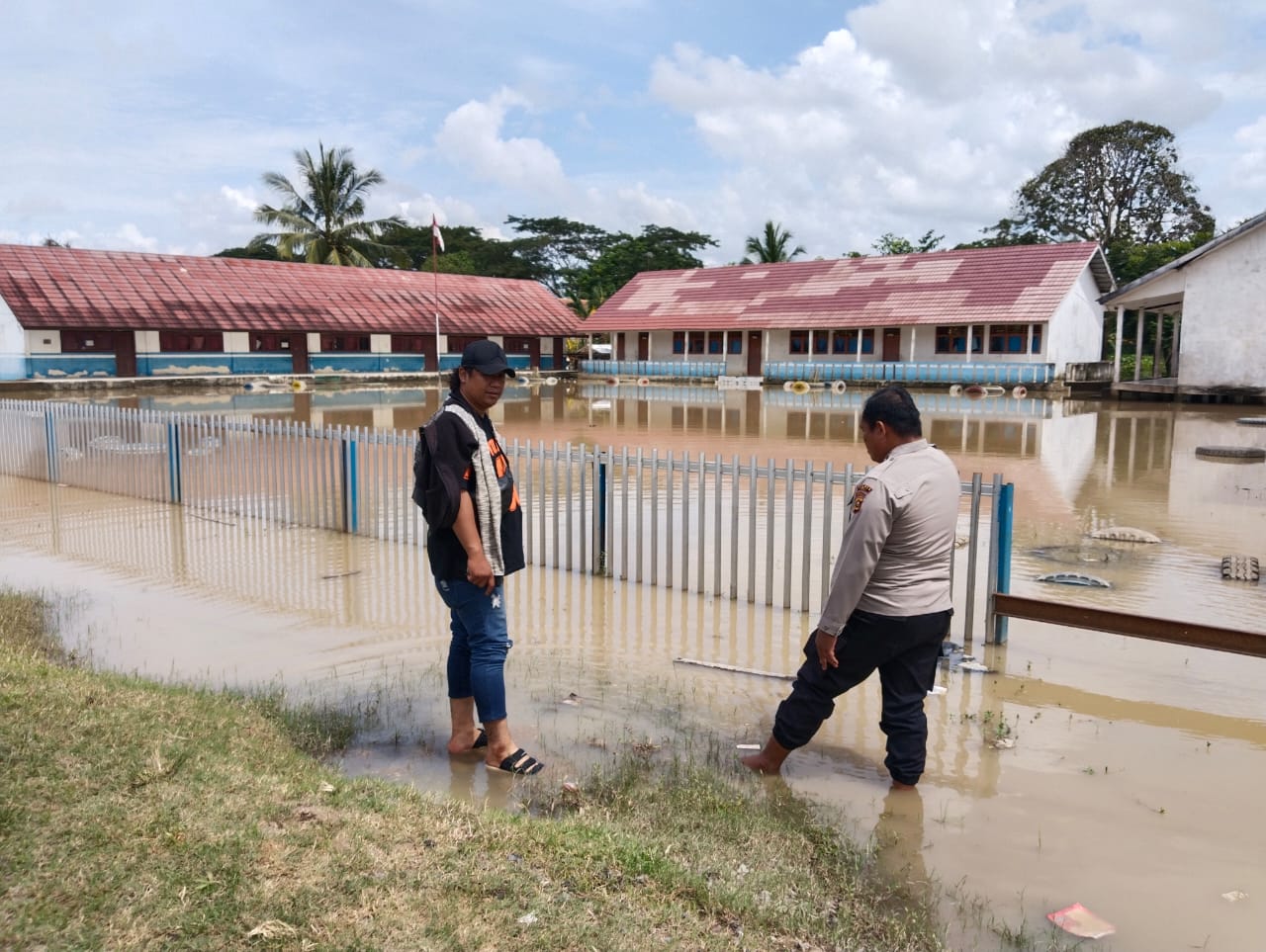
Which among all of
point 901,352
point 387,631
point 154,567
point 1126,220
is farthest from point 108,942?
point 1126,220

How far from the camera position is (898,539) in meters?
3.84

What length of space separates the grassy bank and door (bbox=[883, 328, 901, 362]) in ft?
124

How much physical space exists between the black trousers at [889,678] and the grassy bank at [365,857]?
0.39 m

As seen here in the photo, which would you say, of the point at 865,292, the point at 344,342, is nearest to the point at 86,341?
the point at 344,342

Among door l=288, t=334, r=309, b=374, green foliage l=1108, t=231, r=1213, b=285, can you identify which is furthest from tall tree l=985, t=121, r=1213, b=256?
door l=288, t=334, r=309, b=374

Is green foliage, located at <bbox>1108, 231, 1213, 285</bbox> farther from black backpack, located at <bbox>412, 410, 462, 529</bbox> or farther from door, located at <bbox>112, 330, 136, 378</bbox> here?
black backpack, located at <bbox>412, 410, 462, 529</bbox>

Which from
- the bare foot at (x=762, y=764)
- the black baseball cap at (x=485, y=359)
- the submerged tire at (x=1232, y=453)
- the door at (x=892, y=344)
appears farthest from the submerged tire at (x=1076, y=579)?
the door at (x=892, y=344)

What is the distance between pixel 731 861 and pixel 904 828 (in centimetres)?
91

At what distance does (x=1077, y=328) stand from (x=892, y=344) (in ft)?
22.9

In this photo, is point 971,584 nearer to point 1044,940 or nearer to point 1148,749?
point 1148,749

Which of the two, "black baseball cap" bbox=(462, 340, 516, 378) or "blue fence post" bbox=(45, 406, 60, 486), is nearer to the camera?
"black baseball cap" bbox=(462, 340, 516, 378)

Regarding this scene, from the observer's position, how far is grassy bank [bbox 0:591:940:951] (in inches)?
107

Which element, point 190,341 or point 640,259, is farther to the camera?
point 640,259

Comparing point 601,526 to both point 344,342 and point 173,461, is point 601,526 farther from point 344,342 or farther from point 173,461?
point 344,342
